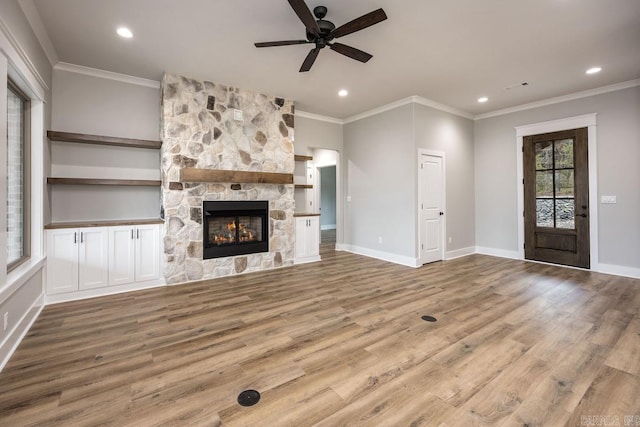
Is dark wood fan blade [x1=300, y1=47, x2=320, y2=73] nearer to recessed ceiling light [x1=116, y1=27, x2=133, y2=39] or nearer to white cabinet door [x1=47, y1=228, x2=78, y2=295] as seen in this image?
recessed ceiling light [x1=116, y1=27, x2=133, y2=39]

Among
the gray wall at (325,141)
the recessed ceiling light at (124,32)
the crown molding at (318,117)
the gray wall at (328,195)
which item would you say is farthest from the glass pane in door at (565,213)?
the gray wall at (328,195)

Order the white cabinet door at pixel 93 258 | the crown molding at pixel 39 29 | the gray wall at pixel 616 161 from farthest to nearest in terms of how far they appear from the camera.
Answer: the gray wall at pixel 616 161, the white cabinet door at pixel 93 258, the crown molding at pixel 39 29

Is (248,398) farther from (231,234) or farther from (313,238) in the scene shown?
(313,238)

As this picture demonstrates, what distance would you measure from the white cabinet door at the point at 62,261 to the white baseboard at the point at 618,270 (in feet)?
25.1

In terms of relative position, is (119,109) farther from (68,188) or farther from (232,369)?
(232,369)

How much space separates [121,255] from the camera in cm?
388

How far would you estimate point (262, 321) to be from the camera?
2984 mm

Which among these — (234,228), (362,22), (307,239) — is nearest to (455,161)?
(307,239)

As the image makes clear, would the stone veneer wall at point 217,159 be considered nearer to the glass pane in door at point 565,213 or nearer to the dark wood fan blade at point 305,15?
the dark wood fan blade at point 305,15

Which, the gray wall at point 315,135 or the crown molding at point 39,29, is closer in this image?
the crown molding at point 39,29

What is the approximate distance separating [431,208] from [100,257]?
17.4ft

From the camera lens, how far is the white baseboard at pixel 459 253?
19.3ft

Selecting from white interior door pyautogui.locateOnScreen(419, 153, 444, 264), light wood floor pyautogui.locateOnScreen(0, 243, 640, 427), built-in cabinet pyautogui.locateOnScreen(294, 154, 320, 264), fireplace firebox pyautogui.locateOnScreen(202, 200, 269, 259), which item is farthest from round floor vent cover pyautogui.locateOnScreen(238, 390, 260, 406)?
white interior door pyautogui.locateOnScreen(419, 153, 444, 264)

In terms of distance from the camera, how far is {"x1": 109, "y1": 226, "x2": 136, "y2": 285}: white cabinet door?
3.81 metres
